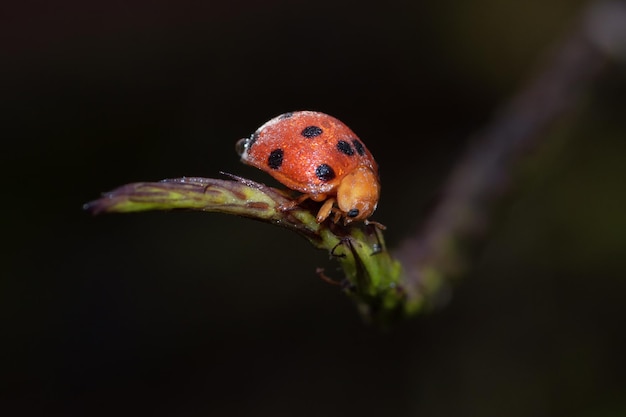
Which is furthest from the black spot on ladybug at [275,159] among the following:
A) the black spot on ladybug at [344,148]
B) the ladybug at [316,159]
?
the black spot on ladybug at [344,148]

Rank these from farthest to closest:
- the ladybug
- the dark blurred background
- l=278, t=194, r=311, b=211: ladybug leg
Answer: the dark blurred background
the ladybug
l=278, t=194, r=311, b=211: ladybug leg

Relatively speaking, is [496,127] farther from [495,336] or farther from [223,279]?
[223,279]

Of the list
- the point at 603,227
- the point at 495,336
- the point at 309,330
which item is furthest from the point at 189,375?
the point at 603,227

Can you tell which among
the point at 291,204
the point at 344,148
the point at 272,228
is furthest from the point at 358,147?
the point at 272,228

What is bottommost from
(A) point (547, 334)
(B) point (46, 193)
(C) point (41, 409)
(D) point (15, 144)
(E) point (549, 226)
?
(A) point (547, 334)

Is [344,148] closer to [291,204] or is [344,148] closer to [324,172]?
[324,172]

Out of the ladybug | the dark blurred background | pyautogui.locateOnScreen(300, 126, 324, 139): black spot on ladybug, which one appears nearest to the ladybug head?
the ladybug

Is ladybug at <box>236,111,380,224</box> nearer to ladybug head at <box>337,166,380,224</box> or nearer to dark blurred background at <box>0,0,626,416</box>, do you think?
ladybug head at <box>337,166,380,224</box>

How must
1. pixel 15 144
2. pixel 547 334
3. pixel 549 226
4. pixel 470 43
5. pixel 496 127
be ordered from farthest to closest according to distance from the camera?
pixel 470 43
pixel 15 144
pixel 549 226
pixel 547 334
pixel 496 127
